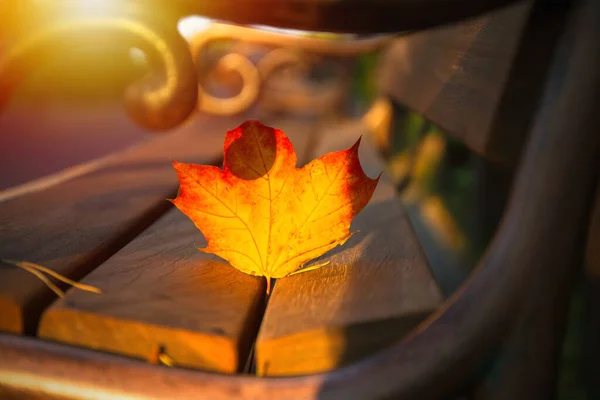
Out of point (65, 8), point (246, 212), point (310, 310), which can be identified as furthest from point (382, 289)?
point (65, 8)

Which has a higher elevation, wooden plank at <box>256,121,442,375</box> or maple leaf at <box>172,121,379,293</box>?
maple leaf at <box>172,121,379,293</box>

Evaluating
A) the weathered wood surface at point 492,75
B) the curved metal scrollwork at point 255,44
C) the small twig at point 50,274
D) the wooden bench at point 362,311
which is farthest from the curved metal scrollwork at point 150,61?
the curved metal scrollwork at point 255,44

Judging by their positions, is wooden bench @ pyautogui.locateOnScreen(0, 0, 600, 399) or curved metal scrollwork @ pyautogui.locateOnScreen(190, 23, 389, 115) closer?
wooden bench @ pyautogui.locateOnScreen(0, 0, 600, 399)

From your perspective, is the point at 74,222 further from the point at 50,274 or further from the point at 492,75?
the point at 492,75

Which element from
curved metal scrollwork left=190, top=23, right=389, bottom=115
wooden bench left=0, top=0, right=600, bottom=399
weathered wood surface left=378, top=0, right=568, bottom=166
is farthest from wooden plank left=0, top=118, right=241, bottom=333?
curved metal scrollwork left=190, top=23, right=389, bottom=115

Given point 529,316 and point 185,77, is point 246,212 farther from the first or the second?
point 529,316

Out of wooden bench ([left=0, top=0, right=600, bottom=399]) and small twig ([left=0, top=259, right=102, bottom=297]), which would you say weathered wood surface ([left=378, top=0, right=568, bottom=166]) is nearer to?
wooden bench ([left=0, top=0, right=600, bottom=399])
